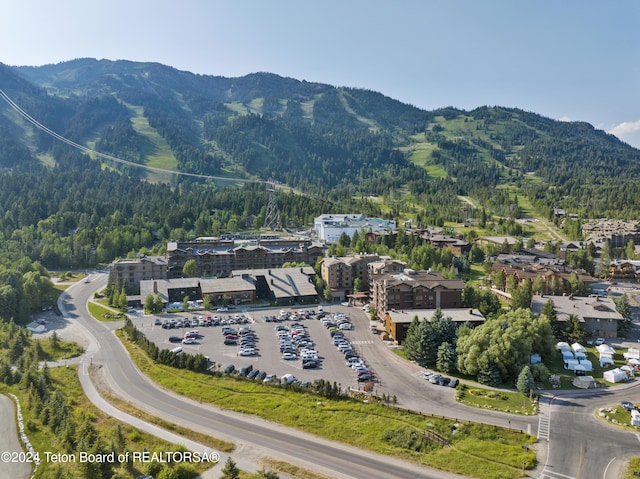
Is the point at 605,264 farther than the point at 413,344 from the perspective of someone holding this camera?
Yes

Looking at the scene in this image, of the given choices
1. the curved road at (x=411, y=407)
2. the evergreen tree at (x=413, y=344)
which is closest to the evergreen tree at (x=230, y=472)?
the curved road at (x=411, y=407)

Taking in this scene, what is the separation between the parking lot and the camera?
151ft

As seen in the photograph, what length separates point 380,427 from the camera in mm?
34281

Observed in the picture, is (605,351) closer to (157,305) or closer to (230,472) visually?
(230,472)

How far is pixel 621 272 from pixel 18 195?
161 m

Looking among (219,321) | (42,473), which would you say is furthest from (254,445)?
(219,321)

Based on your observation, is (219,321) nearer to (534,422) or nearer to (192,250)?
(192,250)

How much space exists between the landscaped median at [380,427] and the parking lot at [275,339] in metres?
4.09

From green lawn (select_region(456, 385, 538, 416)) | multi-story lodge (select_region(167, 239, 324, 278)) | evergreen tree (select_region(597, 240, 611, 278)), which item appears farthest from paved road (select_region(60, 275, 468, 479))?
evergreen tree (select_region(597, 240, 611, 278))

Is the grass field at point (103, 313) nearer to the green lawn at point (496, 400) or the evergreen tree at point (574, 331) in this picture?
the green lawn at point (496, 400)

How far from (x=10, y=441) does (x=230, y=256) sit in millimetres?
57576

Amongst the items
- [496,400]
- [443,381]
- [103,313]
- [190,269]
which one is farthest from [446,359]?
[190,269]

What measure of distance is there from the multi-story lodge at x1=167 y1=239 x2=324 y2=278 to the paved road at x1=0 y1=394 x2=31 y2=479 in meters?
46.9

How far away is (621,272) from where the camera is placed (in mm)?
87500
